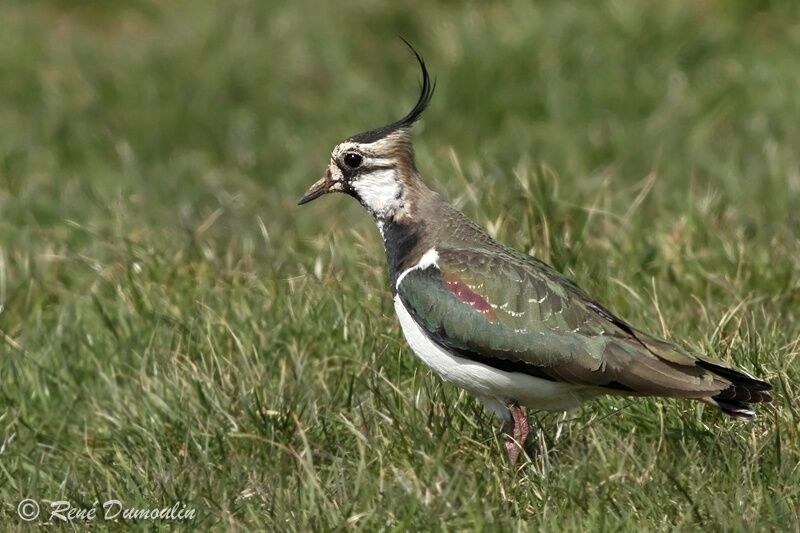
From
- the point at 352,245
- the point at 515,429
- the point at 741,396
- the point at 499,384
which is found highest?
the point at 741,396

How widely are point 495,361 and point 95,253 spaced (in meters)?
3.16

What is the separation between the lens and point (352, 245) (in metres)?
7.74

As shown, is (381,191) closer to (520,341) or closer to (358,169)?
(358,169)

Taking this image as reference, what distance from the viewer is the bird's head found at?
252 inches

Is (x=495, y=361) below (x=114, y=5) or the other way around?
the other way around

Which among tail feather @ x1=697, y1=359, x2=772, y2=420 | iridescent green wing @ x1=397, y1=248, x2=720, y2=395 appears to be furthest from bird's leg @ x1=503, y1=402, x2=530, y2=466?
tail feather @ x1=697, y1=359, x2=772, y2=420

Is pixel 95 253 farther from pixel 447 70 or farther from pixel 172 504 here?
pixel 447 70

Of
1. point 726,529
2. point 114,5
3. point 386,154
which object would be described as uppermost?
point 386,154

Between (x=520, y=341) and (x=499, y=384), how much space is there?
178 millimetres

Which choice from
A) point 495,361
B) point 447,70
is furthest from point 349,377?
point 447,70

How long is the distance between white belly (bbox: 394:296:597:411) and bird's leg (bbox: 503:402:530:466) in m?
0.04

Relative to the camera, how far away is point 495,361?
5.70m

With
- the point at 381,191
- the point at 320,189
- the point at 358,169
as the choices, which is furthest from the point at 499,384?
the point at 320,189

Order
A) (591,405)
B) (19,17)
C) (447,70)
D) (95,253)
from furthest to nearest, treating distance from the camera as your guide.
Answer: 1. (19,17)
2. (447,70)
3. (95,253)
4. (591,405)
